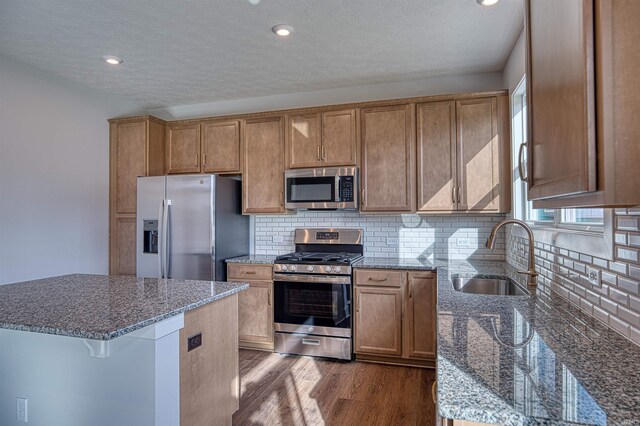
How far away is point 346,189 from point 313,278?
2.89 feet

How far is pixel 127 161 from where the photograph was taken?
3.93 m

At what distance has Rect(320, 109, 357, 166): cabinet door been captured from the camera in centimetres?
343

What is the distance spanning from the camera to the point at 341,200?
340cm

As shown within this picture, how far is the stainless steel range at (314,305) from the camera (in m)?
3.15

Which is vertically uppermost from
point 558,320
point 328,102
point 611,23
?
point 328,102

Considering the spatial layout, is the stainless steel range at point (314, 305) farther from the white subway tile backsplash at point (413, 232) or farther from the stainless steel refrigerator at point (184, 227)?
the stainless steel refrigerator at point (184, 227)

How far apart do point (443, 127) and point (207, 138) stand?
2417 mm

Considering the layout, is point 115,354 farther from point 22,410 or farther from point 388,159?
point 388,159

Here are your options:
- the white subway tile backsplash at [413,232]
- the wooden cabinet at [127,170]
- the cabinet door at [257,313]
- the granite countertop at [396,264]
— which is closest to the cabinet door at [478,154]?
the white subway tile backsplash at [413,232]

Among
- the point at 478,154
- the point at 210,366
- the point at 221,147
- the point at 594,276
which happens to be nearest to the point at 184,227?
the point at 221,147

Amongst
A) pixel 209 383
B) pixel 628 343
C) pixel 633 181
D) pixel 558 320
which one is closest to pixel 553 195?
pixel 633 181

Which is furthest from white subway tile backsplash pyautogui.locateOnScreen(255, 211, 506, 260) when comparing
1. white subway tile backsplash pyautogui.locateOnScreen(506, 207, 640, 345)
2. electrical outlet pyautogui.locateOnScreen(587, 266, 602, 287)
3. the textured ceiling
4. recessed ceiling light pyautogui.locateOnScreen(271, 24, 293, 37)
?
electrical outlet pyautogui.locateOnScreen(587, 266, 602, 287)

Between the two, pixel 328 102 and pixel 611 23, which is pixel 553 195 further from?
pixel 328 102

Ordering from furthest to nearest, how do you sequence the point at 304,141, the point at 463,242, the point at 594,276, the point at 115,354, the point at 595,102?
the point at 304,141 → the point at 463,242 → the point at 115,354 → the point at 594,276 → the point at 595,102
